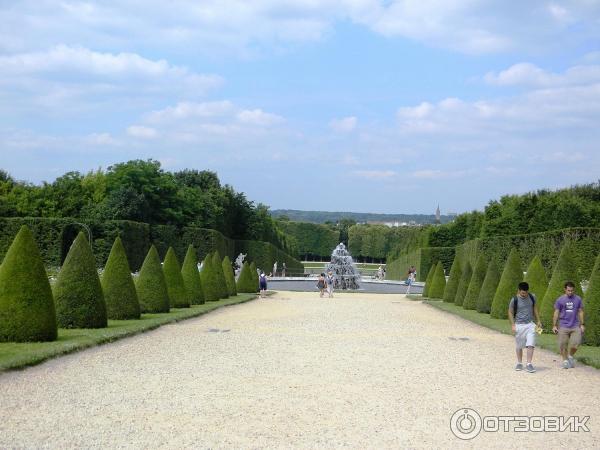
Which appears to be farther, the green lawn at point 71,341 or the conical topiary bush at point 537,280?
the conical topiary bush at point 537,280

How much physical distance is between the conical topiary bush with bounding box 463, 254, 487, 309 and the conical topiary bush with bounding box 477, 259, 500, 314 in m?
1.50

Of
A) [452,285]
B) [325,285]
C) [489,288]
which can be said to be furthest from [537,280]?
[325,285]

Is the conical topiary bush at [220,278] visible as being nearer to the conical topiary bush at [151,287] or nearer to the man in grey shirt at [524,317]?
the conical topiary bush at [151,287]

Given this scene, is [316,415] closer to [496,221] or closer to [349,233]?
[496,221]

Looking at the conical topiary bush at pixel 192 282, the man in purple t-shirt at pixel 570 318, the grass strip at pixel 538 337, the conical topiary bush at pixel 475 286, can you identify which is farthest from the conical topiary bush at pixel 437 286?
the man in purple t-shirt at pixel 570 318

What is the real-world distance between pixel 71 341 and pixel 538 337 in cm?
1051

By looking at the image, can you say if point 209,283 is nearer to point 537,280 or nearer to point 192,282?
point 192,282

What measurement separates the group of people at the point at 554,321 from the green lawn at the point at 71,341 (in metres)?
7.41

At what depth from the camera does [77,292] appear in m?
17.2

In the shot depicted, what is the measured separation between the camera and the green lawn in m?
12.0

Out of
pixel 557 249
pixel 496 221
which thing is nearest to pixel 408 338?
pixel 557 249

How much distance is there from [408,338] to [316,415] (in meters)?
9.65

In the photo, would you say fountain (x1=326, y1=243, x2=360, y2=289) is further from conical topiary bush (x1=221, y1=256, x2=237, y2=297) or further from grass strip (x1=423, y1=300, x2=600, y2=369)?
grass strip (x1=423, y1=300, x2=600, y2=369)

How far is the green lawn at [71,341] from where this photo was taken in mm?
12000
